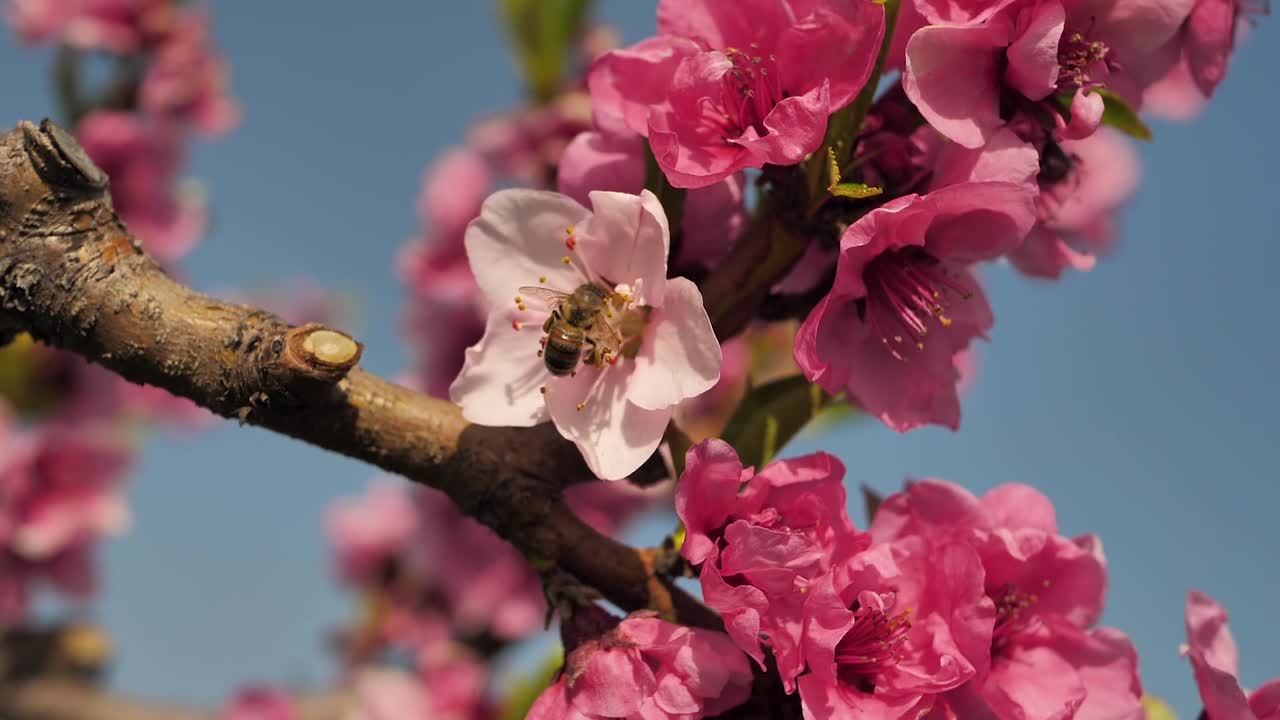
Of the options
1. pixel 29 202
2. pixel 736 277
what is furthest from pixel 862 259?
pixel 29 202

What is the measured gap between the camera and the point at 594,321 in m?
1.16

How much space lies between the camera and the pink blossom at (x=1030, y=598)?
43.4 inches

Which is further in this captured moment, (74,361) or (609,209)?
(74,361)

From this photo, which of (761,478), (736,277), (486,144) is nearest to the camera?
(761,478)

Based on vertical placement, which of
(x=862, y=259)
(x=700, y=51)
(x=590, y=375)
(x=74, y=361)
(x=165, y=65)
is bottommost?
(x=74, y=361)

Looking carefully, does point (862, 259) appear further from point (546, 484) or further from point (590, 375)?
point (546, 484)

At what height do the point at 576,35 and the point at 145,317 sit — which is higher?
the point at 145,317

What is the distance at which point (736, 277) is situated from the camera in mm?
1238

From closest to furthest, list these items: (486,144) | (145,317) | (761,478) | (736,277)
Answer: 1. (761,478)
2. (145,317)
3. (736,277)
4. (486,144)

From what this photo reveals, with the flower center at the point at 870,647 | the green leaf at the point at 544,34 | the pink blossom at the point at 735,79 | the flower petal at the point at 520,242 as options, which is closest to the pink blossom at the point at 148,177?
the green leaf at the point at 544,34

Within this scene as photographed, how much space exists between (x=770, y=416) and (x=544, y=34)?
88.5 inches

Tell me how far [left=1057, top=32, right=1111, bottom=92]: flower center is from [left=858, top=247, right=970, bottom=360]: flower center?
0.24 meters

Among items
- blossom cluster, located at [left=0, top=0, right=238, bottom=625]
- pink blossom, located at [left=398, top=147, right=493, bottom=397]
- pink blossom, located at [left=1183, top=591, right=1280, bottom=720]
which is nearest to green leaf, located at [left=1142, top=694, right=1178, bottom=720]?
pink blossom, located at [left=1183, top=591, right=1280, bottom=720]

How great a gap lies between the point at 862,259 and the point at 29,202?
916 mm
